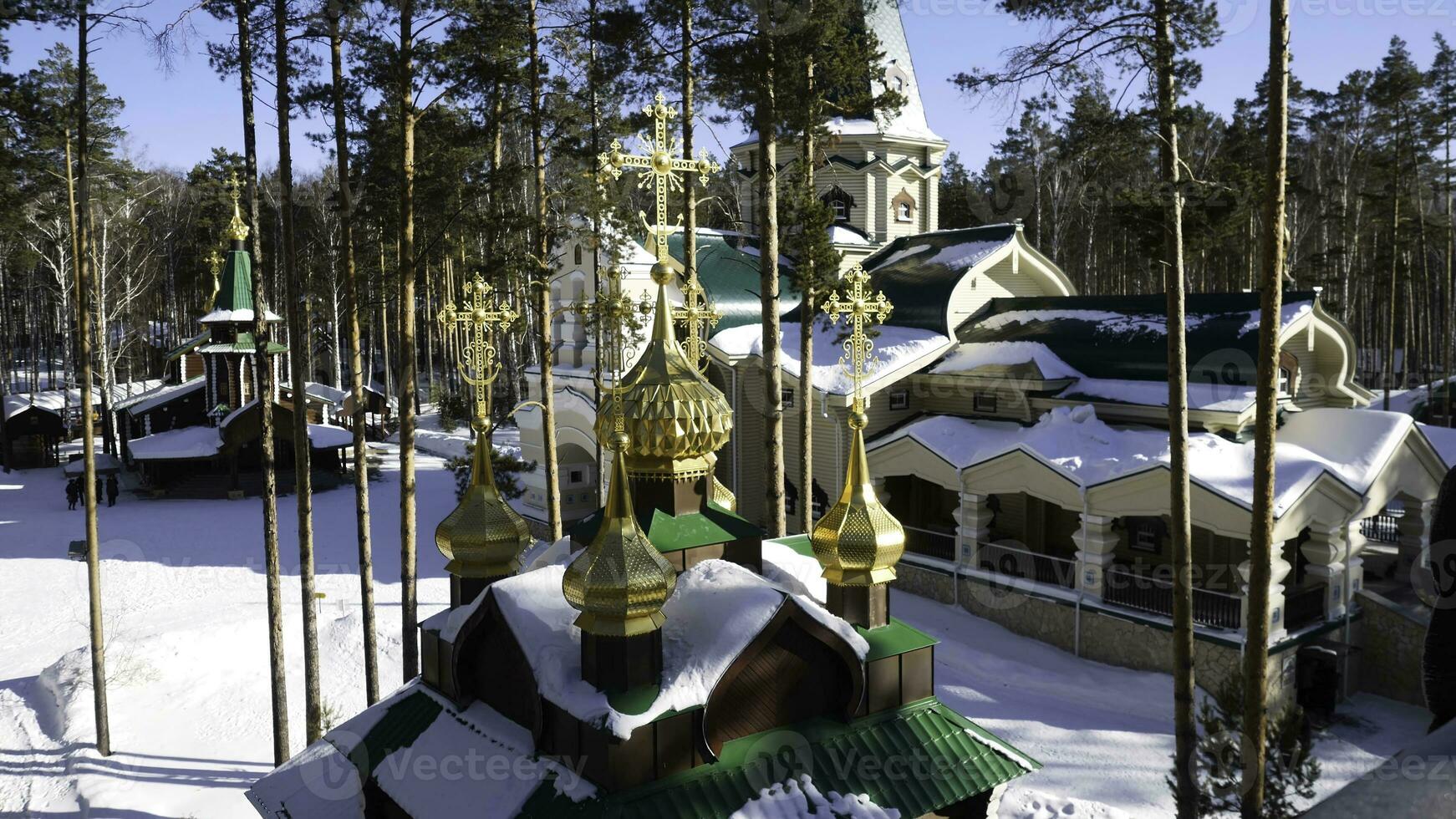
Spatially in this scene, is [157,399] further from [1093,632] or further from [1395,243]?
[1395,243]

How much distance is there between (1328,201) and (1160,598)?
29244mm

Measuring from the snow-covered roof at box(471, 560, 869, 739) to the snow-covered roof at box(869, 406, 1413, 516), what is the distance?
9.73 meters

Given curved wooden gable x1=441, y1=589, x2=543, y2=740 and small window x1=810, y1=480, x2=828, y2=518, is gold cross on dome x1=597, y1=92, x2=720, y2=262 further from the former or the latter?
small window x1=810, y1=480, x2=828, y2=518

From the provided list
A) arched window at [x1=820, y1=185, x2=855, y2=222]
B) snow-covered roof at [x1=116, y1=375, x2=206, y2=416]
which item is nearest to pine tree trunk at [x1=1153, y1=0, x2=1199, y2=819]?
arched window at [x1=820, y1=185, x2=855, y2=222]

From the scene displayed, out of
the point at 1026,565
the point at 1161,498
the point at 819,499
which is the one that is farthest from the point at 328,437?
the point at 1161,498

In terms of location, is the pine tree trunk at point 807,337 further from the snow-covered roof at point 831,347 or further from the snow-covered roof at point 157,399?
the snow-covered roof at point 157,399

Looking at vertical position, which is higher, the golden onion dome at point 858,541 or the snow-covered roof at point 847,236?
the snow-covered roof at point 847,236

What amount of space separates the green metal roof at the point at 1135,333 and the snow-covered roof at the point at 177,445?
2141 centimetres

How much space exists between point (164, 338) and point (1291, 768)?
56419 millimetres

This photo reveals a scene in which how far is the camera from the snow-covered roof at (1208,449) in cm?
1384

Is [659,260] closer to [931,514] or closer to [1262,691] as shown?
[1262,691]

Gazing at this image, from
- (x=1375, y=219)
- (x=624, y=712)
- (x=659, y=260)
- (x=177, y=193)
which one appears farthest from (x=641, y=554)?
(x=177, y=193)

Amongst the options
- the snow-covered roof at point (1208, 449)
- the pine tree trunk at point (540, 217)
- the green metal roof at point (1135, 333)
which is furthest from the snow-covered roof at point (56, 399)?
the green metal roof at point (1135, 333)

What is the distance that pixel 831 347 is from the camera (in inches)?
803
